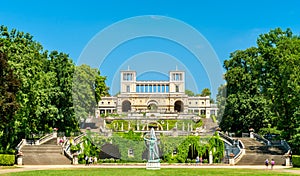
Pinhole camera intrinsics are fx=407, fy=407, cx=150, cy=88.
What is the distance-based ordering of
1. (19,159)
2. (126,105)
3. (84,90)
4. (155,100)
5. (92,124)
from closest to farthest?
(19,159)
(84,90)
(92,124)
(126,105)
(155,100)

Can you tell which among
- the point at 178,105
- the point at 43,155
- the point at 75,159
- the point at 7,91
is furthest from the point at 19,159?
the point at 178,105

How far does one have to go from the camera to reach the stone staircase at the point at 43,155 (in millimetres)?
33281

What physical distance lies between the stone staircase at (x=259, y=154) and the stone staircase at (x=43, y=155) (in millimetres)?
15023

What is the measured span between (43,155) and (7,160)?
361 cm

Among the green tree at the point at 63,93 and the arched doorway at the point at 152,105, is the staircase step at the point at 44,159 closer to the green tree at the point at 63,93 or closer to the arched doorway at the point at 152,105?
the green tree at the point at 63,93

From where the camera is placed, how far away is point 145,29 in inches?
782

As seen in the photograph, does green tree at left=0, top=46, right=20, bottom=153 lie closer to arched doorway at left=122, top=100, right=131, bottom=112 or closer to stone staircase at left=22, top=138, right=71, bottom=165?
stone staircase at left=22, top=138, right=71, bottom=165

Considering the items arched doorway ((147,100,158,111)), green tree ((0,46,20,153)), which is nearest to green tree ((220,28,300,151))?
green tree ((0,46,20,153))

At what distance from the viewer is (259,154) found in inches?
1375

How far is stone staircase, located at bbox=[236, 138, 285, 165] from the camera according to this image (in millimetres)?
33688

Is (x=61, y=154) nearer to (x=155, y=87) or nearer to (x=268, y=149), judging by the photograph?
(x=268, y=149)

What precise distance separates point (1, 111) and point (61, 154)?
8988 millimetres

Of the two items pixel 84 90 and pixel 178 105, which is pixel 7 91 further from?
pixel 178 105

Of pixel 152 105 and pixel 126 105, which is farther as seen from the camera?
pixel 152 105
